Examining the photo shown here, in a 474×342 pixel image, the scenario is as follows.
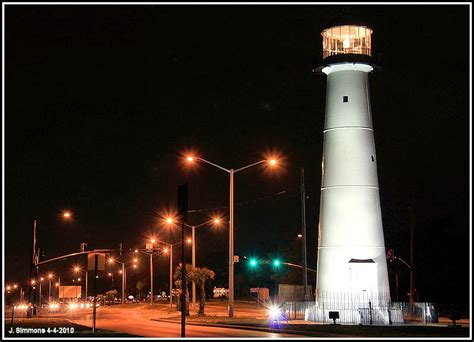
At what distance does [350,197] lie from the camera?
47.0 m

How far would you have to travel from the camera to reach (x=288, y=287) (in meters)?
60.0

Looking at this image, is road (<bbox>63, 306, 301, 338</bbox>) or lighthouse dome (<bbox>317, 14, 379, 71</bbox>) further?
lighthouse dome (<bbox>317, 14, 379, 71</bbox>)

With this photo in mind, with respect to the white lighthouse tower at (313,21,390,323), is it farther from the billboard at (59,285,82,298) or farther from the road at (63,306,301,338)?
the billboard at (59,285,82,298)

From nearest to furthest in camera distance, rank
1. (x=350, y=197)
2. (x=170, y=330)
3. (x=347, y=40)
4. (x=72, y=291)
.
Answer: (x=170, y=330) → (x=350, y=197) → (x=347, y=40) → (x=72, y=291)

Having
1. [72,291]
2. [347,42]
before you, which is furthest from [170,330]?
[72,291]

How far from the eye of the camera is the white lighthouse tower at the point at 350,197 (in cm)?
4691

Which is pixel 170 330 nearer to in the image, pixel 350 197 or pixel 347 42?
pixel 350 197

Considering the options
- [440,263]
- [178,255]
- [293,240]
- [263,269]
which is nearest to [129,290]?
[178,255]

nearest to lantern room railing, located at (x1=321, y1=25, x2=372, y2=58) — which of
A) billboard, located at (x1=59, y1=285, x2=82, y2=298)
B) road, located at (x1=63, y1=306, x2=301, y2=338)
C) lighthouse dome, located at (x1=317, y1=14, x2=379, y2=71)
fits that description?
lighthouse dome, located at (x1=317, y1=14, x2=379, y2=71)

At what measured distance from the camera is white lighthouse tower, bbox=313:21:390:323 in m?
46.9

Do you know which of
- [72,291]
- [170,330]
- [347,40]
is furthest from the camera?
[72,291]

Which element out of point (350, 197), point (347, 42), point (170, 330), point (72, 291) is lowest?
point (170, 330)

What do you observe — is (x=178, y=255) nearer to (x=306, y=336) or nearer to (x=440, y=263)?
(x=440, y=263)

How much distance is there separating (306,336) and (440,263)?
46992 millimetres
